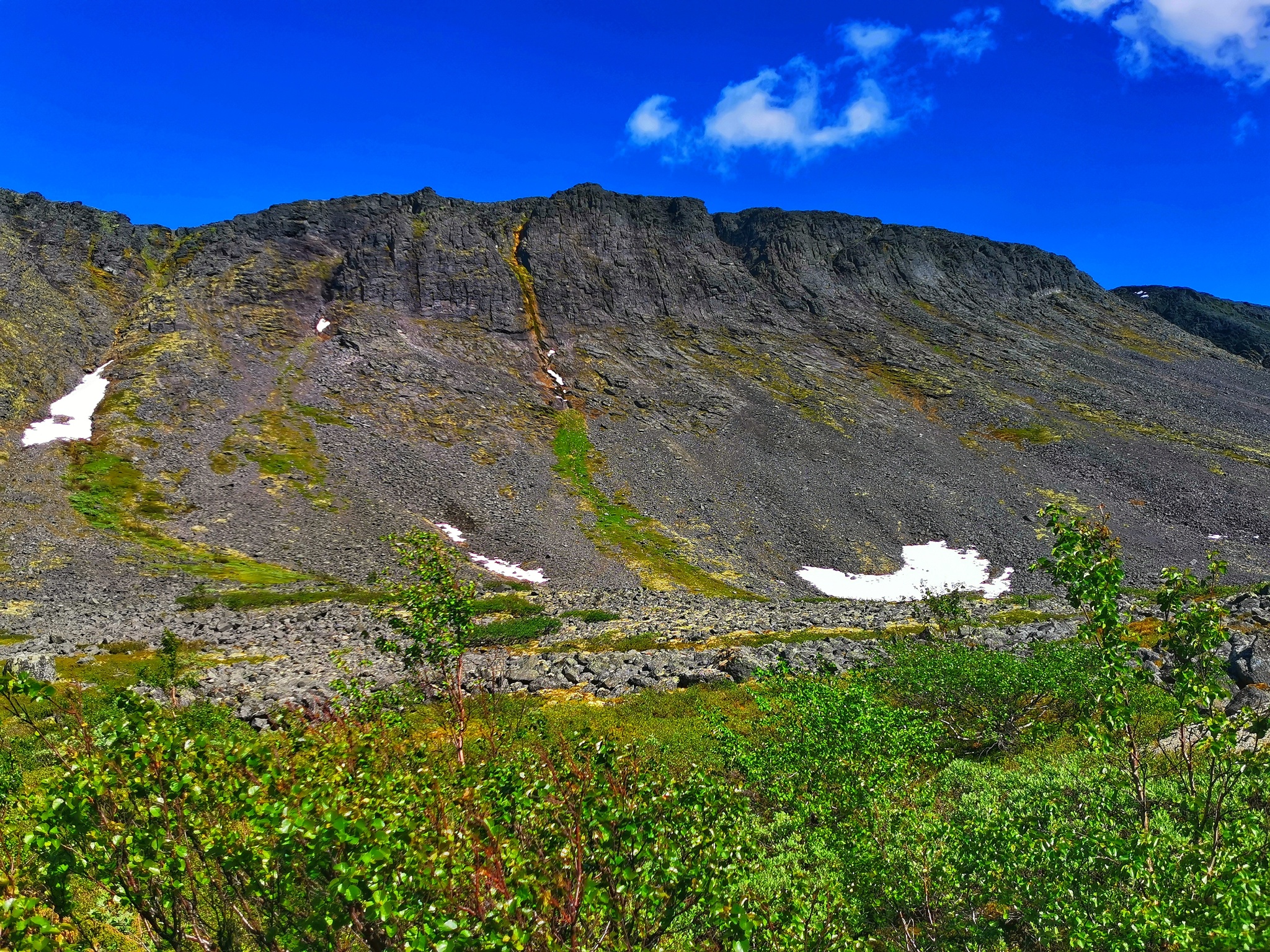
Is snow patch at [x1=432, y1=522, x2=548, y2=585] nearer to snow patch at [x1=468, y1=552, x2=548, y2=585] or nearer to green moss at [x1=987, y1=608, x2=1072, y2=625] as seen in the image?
snow patch at [x1=468, y1=552, x2=548, y2=585]

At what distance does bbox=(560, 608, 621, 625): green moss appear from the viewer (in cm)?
3844

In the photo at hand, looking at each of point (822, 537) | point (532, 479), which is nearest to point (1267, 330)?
point (822, 537)

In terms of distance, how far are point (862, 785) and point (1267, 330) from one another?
224034mm

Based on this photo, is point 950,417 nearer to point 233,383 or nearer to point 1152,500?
point 1152,500

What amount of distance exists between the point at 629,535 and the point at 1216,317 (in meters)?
197

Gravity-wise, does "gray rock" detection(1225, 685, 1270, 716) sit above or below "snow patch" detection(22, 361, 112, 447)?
below

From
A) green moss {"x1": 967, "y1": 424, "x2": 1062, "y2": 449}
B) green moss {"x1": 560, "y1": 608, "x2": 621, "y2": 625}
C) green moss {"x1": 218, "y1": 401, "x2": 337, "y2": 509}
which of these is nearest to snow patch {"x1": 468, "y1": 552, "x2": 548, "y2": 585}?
green moss {"x1": 560, "y1": 608, "x2": 621, "y2": 625}

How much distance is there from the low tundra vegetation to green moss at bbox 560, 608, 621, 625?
2486cm

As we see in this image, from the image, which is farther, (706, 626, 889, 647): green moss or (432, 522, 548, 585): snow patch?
(432, 522, 548, 585): snow patch

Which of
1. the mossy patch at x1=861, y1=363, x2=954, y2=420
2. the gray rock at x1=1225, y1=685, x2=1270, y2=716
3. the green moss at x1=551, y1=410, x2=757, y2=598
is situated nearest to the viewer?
the gray rock at x1=1225, y1=685, x2=1270, y2=716

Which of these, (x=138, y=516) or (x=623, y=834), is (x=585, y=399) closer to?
(x=138, y=516)

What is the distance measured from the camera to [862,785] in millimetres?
10312

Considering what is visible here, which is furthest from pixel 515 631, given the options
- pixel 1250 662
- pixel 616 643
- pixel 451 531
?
pixel 1250 662

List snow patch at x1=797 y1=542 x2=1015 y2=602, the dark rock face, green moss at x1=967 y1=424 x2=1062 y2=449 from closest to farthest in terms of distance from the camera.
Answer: snow patch at x1=797 y1=542 x2=1015 y2=602
green moss at x1=967 y1=424 x2=1062 y2=449
the dark rock face
